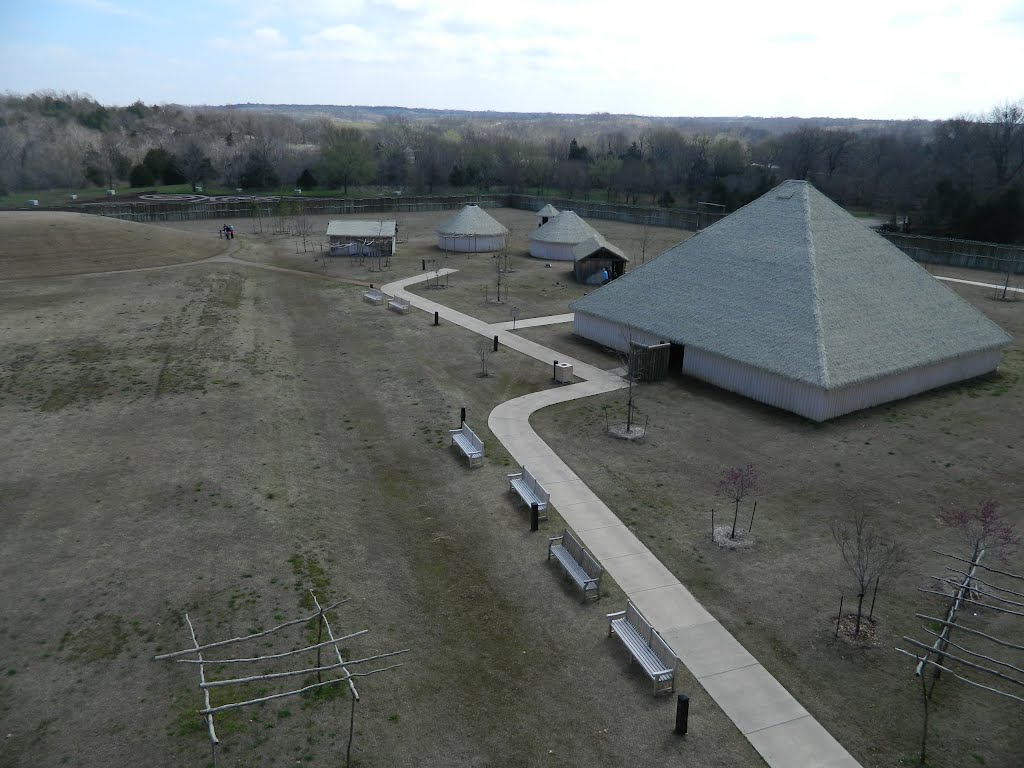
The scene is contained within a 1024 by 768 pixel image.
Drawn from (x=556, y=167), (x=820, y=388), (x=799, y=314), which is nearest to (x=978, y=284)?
(x=799, y=314)

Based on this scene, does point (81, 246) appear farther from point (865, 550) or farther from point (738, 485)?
point (865, 550)

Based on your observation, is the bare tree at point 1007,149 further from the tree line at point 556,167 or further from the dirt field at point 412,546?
the dirt field at point 412,546

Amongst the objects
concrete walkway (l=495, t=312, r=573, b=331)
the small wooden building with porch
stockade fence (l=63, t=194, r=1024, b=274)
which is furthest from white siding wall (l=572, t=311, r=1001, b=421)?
stockade fence (l=63, t=194, r=1024, b=274)

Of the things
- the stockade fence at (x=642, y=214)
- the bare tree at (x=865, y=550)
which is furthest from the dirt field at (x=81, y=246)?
the bare tree at (x=865, y=550)

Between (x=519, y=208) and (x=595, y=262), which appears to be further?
(x=519, y=208)

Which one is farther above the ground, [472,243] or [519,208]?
[519,208]

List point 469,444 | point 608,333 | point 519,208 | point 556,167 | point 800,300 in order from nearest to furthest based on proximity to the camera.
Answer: point 469,444
point 800,300
point 608,333
point 519,208
point 556,167

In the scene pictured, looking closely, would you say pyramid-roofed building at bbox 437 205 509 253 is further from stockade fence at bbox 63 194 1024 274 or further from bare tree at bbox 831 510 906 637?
bare tree at bbox 831 510 906 637
